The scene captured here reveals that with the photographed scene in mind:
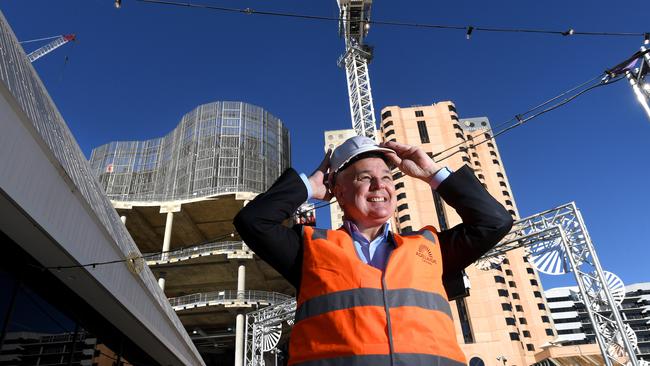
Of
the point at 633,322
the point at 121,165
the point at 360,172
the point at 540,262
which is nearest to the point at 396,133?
the point at 121,165

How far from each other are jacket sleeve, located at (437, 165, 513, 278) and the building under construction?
112 ft

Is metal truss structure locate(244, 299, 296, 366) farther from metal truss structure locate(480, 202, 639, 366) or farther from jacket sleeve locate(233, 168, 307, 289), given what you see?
jacket sleeve locate(233, 168, 307, 289)

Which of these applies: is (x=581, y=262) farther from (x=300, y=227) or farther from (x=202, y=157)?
(x=202, y=157)

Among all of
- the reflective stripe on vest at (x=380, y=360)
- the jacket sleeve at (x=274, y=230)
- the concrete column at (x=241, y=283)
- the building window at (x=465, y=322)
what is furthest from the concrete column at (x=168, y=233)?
the reflective stripe on vest at (x=380, y=360)

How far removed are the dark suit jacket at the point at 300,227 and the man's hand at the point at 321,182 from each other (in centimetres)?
9

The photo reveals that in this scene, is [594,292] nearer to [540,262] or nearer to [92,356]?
[540,262]

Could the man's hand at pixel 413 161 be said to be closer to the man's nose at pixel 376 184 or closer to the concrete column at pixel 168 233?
the man's nose at pixel 376 184

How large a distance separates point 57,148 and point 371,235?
6021mm

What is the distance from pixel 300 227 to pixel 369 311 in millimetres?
699

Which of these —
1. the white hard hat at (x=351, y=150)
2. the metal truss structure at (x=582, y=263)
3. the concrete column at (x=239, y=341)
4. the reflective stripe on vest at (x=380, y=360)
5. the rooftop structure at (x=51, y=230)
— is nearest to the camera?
the reflective stripe on vest at (x=380, y=360)

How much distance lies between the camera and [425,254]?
202cm

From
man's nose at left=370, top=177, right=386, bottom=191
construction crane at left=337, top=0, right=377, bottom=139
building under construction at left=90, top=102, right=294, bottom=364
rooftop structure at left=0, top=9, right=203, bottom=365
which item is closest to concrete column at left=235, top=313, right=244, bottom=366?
building under construction at left=90, top=102, right=294, bottom=364

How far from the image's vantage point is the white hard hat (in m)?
2.22

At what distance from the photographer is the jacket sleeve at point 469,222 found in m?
2.15
